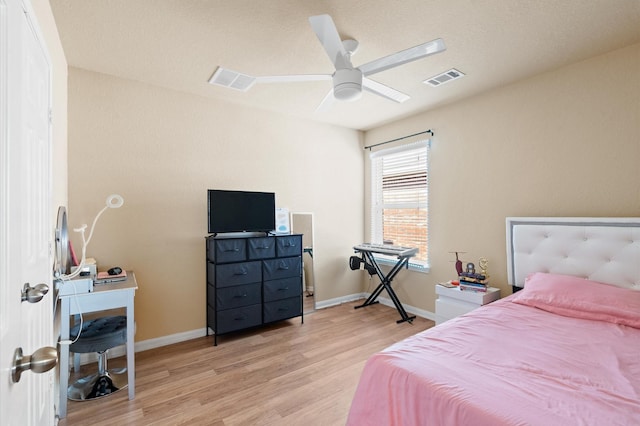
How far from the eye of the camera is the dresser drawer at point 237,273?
3.08 meters

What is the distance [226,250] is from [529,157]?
10.3 ft

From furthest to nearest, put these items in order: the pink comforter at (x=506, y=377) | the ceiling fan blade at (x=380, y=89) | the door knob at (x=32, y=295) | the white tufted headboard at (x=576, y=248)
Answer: the ceiling fan blade at (x=380, y=89) → the white tufted headboard at (x=576, y=248) → the pink comforter at (x=506, y=377) → the door knob at (x=32, y=295)

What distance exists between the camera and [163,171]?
312 cm

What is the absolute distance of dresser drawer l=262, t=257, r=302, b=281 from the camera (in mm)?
3396

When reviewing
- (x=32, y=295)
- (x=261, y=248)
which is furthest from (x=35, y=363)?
(x=261, y=248)

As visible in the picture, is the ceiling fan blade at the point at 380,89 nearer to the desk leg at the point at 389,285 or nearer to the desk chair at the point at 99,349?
the desk leg at the point at 389,285

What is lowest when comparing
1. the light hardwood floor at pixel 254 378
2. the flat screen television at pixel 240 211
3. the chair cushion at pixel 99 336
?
the light hardwood floor at pixel 254 378

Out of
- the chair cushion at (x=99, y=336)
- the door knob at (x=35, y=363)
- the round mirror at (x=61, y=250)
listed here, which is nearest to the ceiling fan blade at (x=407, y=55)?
the door knob at (x=35, y=363)

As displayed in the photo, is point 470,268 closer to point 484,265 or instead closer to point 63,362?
point 484,265

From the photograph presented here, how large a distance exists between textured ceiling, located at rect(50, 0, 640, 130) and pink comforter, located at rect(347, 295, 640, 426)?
2034mm

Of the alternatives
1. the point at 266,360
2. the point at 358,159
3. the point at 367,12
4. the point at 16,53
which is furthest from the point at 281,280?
the point at 16,53

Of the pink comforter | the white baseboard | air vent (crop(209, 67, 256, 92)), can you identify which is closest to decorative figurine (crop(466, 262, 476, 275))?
the white baseboard

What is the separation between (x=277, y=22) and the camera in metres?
2.05

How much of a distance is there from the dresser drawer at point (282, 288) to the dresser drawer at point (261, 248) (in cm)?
31
